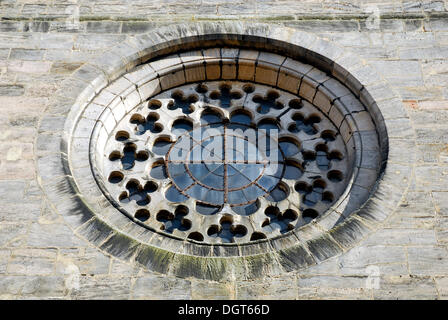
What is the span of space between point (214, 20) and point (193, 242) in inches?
169

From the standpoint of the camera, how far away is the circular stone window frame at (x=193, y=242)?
410 inches

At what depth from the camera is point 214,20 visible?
13.7 meters

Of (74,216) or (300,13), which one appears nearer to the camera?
(74,216)

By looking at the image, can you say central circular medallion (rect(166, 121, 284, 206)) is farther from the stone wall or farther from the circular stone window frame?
the stone wall

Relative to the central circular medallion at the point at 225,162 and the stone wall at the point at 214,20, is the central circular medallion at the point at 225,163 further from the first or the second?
the stone wall at the point at 214,20

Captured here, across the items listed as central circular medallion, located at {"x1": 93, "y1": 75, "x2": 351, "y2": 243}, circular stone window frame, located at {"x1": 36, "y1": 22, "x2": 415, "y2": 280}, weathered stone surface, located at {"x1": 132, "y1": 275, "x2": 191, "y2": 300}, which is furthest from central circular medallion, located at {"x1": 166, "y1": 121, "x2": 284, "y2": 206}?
weathered stone surface, located at {"x1": 132, "y1": 275, "x2": 191, "y2": 300}

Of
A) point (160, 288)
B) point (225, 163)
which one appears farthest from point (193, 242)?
point (225, 163)

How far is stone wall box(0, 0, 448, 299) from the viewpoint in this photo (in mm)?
10086

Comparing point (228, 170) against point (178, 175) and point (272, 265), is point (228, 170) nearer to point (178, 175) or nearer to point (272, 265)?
point (178, 175)

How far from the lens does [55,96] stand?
40.8ft

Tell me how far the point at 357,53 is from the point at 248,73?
66.2 inches

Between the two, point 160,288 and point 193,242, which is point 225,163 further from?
point 160,288
